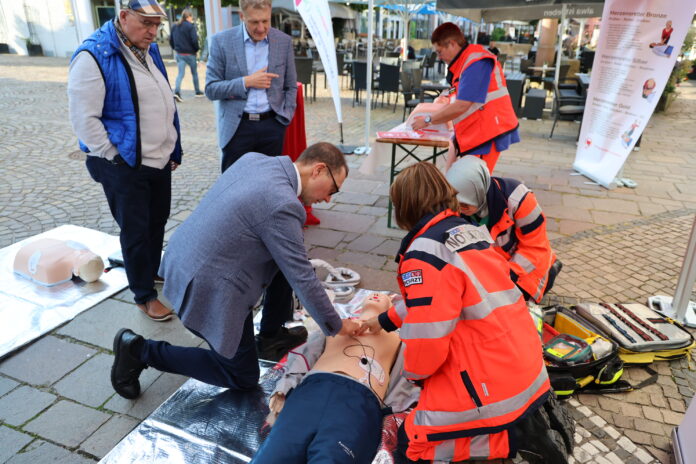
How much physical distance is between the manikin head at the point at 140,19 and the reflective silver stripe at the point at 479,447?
2535 millimetres

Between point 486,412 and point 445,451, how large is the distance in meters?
0.26

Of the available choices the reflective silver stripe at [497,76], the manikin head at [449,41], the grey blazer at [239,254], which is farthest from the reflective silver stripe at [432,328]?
the manikin head at [449,41]

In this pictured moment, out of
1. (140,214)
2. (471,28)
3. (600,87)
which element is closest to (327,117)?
(600,87)

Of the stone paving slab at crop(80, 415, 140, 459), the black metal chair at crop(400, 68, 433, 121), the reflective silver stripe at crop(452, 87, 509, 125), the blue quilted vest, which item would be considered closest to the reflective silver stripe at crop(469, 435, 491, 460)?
the stone paving slab at crop(80, 415, 140, 459)

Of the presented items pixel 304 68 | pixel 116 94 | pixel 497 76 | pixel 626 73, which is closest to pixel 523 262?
pixel 497 76

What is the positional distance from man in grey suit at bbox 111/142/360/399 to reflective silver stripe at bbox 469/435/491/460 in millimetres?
680

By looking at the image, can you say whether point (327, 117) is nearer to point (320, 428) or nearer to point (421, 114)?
point (421, 114)

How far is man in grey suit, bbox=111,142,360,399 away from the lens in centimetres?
189

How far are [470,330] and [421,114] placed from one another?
267 cm

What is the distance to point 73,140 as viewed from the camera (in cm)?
762

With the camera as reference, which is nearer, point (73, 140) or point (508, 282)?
point (508, 282)

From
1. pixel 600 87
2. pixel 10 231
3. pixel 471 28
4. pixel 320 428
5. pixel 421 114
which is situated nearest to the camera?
pixel 320 428

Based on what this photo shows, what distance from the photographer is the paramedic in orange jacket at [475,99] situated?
361 centimetres

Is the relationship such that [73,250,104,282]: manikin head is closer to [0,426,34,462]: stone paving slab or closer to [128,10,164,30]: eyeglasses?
[0,426,34,462]: stone paving slab
